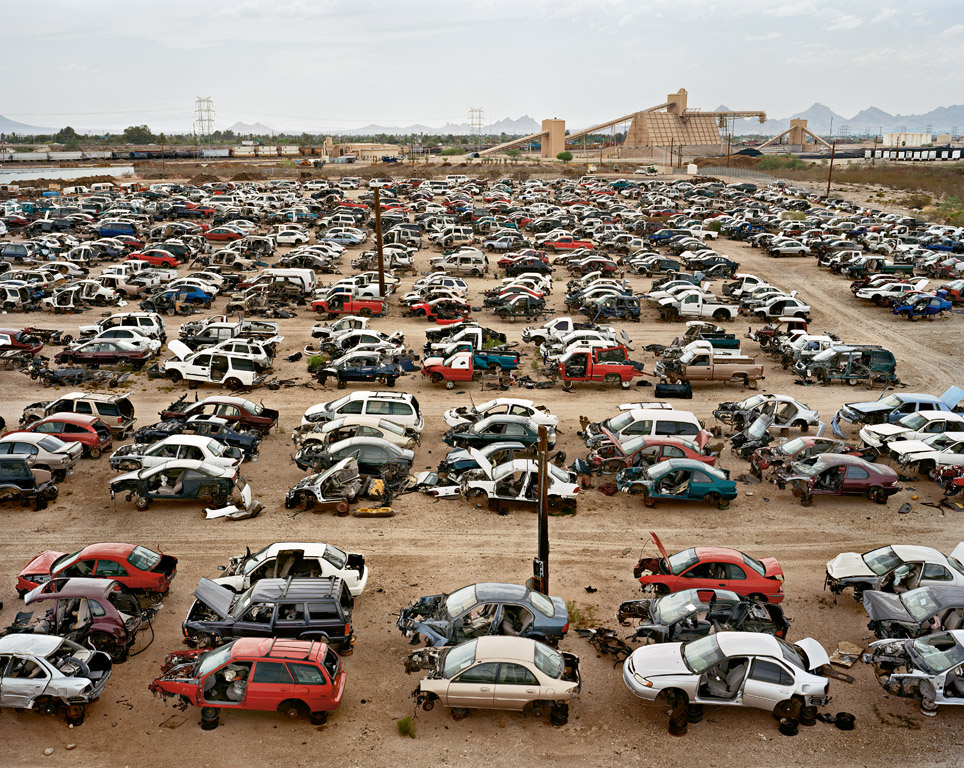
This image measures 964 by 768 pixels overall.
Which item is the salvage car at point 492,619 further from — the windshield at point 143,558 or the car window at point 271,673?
the windshield at point 143,558

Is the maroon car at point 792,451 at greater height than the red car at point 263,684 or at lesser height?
greater

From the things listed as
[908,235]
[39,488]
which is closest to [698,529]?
[39,488]

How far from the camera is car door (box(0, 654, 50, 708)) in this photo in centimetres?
1030

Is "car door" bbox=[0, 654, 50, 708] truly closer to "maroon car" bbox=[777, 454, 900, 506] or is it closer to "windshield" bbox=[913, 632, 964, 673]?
"windshield" bbox=[913, 632, 964, 673]

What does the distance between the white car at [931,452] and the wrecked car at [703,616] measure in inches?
323

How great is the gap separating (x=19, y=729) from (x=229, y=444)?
918cm

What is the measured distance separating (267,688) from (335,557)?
10.1ft

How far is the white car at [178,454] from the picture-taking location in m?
16.9

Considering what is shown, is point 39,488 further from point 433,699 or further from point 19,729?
point 433,699

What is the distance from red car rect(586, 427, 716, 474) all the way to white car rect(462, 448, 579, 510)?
1.55 metres

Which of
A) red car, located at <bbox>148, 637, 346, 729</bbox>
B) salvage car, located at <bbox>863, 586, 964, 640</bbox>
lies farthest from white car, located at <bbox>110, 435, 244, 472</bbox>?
salvage car, located at <bbox>863, 586, 964, 640</bbox>

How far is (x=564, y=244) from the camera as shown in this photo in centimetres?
4722

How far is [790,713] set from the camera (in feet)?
34.2

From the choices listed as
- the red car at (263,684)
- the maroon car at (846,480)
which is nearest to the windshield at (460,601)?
the red car at (263,684)
